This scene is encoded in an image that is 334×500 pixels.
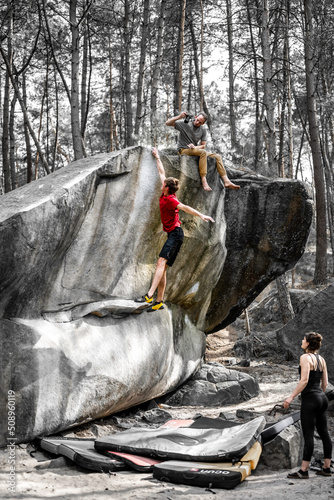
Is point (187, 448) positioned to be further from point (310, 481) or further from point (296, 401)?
point (296, 401)

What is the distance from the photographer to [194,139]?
833 centimetres

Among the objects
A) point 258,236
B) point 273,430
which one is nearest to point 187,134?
point 258,236

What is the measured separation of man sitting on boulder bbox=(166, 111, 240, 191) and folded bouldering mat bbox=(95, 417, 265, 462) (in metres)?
4.16

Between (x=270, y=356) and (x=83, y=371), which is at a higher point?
(x=83, y=371)

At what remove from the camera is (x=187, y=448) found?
520 cm

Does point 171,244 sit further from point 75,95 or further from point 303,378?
point 75,95

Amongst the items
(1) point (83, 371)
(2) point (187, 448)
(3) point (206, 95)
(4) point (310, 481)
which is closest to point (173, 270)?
(1) point (83, 371)

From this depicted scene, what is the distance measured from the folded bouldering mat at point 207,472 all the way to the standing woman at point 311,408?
52 cm

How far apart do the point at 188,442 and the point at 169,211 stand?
3248 millimetres

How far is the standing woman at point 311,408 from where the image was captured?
4.86m

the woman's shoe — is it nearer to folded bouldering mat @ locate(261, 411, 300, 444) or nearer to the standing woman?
the standing woman

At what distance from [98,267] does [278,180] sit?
4352mm

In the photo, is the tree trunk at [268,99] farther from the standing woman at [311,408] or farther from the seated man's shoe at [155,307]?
the standing woman at [311,408]

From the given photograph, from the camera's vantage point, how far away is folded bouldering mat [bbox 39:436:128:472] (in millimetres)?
4914
